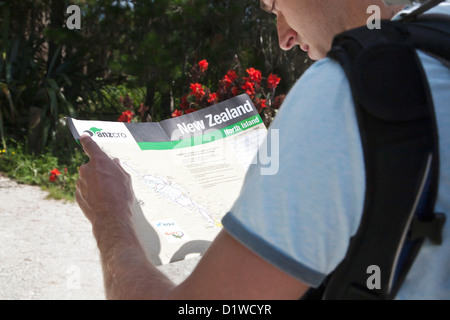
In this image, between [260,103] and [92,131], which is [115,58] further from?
[92,131]

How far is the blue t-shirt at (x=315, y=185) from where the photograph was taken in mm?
648

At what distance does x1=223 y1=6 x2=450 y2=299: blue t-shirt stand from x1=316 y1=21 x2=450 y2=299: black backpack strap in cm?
2

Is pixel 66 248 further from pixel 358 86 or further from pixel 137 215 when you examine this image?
pixel 358 86

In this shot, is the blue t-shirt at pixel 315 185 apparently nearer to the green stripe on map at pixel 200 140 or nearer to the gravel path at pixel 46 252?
the green stripe on map at pixel 200 140

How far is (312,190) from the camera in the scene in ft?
2.13

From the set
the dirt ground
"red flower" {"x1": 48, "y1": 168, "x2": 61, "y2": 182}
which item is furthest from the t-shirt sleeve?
"red flower" {"x1": 48, "y1": 168, "x2": 61, "y2": 182}

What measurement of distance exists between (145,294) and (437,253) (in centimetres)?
47

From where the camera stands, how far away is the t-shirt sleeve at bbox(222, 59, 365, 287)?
65 centimetres

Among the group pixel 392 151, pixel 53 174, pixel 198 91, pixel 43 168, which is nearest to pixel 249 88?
pixel 198 91

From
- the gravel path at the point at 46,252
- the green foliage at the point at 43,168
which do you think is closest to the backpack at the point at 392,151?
the gravel path at the point at 46,252

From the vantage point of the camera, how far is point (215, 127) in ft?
5.08

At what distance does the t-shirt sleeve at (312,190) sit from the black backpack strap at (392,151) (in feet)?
0.06
